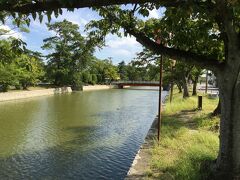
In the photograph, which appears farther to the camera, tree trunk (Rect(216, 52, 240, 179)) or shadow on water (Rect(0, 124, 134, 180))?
shadow on water (Rect(0, 124, 134, 180))

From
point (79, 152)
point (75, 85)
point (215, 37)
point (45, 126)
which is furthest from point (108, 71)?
point (215, 37)

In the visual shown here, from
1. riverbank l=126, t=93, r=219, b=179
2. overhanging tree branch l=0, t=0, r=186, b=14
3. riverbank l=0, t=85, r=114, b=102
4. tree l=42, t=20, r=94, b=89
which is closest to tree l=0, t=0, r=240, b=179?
riverbank l=126, t=93, r=219, b=179

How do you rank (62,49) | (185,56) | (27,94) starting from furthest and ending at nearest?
1. (62,49)
2. (27,94)
3. (185,56)

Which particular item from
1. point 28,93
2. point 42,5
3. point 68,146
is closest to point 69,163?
point 68,146

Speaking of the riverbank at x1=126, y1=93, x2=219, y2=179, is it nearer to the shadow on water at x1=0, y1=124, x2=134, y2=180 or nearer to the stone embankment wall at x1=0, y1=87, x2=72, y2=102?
the shadow on water at x1=0, y1=124, x2=134, y2=180

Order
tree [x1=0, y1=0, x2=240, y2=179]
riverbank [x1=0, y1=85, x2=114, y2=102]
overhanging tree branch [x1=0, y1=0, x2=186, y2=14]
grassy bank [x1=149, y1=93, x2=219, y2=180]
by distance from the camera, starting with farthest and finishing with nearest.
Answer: riverbank [x1=0, y1=85, x2=114, y2=102] → grassy bank [x1=149, y1=93, x2=219, y2=180] → tree [x1=0, y1=0, x2=240, y2=179] → overhanging tree branch [x1=0, y1=0, x2=186, y2=14]

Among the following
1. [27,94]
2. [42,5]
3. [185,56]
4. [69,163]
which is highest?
[42,5]

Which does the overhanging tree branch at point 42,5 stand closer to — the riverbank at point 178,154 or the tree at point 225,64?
the tree at point 225,64

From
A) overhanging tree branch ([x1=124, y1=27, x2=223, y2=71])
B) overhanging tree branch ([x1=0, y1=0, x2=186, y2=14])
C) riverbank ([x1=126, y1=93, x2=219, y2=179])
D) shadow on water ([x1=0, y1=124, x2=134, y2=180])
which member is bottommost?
shadow on water ([x1=0, y1=124, x2=134, y2=180])

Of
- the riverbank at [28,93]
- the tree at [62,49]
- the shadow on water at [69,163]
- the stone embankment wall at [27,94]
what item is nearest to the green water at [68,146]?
the shadow on water at [69,163]

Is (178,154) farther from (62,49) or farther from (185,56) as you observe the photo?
(62,49)

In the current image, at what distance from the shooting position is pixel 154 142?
1277 centimetres

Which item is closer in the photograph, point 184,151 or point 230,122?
point 230,122

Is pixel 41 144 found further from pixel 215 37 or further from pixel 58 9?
pixel 58 9
